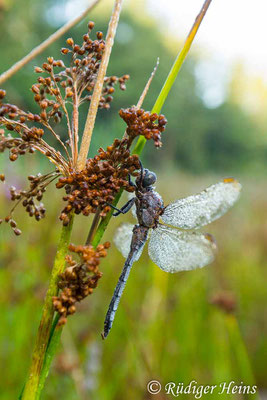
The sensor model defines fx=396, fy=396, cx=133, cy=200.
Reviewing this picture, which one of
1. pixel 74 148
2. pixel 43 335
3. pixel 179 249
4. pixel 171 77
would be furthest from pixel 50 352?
pixel 179 249

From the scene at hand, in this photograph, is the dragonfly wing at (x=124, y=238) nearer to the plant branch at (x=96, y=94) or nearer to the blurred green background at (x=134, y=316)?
the blurred green background at (x=134, y=316)

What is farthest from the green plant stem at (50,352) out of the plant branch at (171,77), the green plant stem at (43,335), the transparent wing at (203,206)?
the transparent wing at (203,206)

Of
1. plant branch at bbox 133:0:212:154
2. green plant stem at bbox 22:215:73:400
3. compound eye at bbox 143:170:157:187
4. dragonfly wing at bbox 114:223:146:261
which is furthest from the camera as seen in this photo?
dragonfly wing at bbox 114:223:146:261

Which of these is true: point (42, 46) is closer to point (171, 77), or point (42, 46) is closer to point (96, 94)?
point (96, 94)

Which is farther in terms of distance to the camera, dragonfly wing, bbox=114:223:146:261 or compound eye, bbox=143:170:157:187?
dragonfly wing, bbox=114:223:146:261

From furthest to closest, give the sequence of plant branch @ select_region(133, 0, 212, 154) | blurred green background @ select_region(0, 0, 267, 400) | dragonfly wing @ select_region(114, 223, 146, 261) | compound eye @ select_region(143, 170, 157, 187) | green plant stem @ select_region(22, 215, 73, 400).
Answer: blurred green background @ select_region(0, 0, 267, 400) → dragonfly wing @ select_region(114, 223, 146, 261) → compound eye @ select_region(143, 170, 157, 187) → plant branch @ select_region(133, 0, 212, 154) → green plant stem @ select_region(22, 215, 73, 400)

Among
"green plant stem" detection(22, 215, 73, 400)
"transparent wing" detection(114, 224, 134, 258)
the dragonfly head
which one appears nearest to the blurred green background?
the dragonfly head

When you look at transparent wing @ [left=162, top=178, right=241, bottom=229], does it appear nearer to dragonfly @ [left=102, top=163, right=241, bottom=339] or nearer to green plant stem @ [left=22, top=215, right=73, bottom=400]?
dragonfly @ [left=102, top=163, right=241, bottom=339]

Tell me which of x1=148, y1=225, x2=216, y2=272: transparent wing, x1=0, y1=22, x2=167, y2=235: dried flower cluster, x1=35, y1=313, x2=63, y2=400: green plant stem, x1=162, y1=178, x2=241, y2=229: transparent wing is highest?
x1=162, y1=178, x2=241, y2=229: transparent wing
